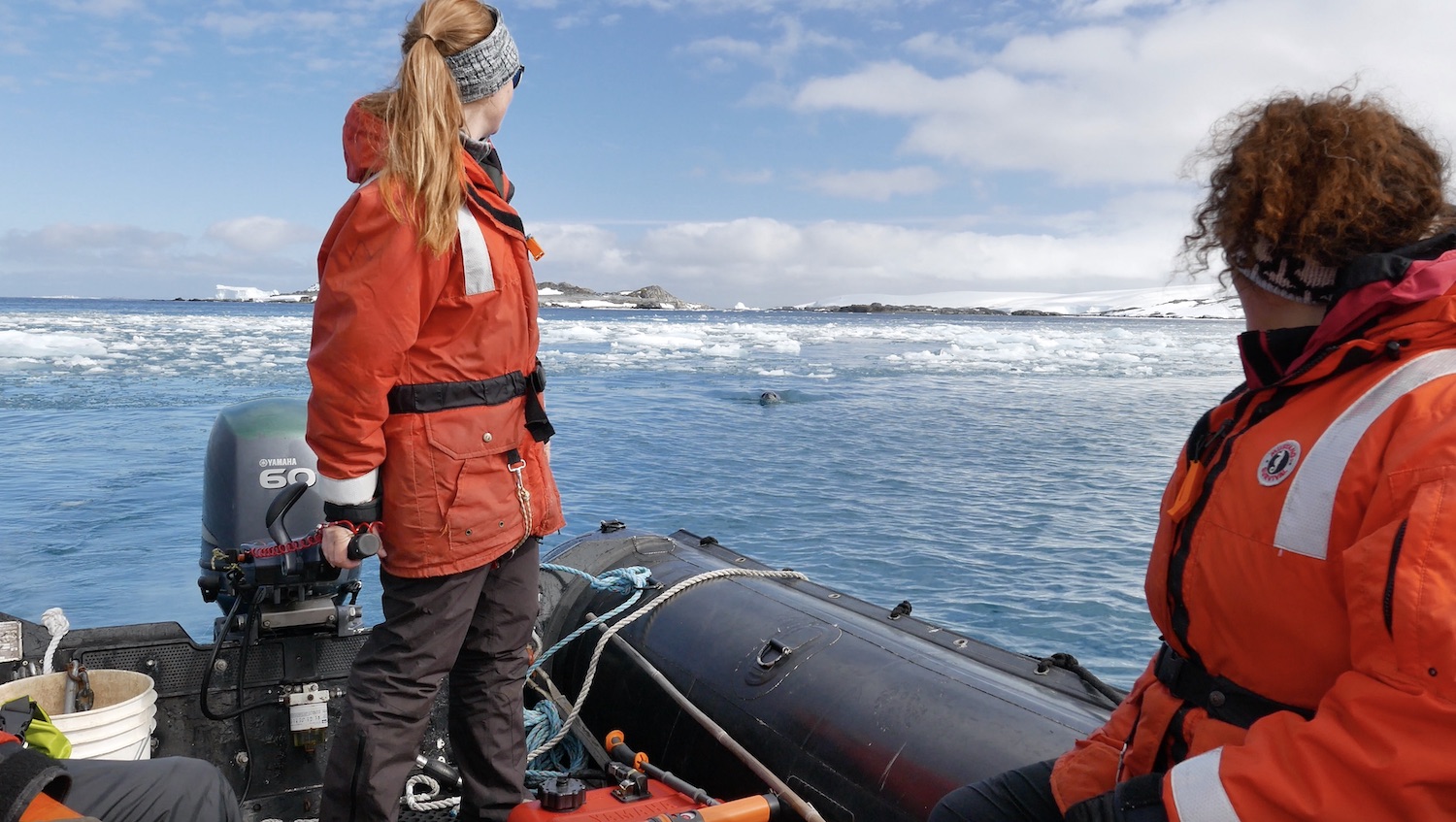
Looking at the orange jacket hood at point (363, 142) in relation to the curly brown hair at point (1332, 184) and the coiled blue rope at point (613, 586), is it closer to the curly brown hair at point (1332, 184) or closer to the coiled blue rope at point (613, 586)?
the curly brown hair at point (1332, 184)

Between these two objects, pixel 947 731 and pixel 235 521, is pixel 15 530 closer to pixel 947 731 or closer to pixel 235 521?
pixel 235 521

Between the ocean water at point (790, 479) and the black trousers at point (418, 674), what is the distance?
3.64 m

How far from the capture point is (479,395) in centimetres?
189

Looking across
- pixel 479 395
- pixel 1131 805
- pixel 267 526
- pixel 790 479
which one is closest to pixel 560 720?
pixel 267 526

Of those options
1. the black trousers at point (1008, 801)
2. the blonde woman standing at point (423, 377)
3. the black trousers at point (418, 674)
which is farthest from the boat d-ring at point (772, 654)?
the black trousers at point (1008, 801)

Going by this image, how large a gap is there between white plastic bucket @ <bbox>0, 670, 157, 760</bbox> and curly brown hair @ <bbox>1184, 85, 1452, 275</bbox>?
227cm

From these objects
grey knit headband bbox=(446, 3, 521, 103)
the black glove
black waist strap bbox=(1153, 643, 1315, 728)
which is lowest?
the black glove

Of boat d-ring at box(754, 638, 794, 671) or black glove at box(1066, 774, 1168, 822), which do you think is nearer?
black glove at box(1066, 774, 1168, 822)

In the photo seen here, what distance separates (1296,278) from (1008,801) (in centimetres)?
80

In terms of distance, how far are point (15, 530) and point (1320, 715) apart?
327 inches

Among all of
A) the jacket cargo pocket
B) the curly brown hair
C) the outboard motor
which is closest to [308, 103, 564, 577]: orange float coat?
the jacket cargo pocket

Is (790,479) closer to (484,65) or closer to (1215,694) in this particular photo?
(484,65)

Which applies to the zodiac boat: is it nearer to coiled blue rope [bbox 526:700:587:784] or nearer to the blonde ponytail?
coiled blue rope [bbox 526:700:587:784]

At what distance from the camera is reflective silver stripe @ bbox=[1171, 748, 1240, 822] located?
103 cm
